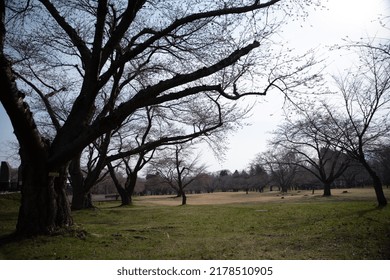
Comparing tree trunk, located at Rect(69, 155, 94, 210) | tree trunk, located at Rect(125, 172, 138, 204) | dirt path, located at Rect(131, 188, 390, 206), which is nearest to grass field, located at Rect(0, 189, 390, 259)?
tree trunk, located at Rect(69, 155, 94, 210)

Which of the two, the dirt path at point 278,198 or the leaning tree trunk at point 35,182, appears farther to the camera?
the dirt path at point 278,198

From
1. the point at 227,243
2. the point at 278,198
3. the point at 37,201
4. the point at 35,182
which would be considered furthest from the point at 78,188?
the point at 278,198

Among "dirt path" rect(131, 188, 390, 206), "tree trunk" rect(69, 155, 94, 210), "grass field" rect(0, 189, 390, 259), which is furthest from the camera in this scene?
"dirt path" rect(131, 188, 390, 206)

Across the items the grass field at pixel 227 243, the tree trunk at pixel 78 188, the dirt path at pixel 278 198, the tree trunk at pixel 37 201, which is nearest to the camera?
the grass field at pixel 227 243

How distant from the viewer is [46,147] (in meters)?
7.89

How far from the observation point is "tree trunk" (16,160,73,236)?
746 centimetres

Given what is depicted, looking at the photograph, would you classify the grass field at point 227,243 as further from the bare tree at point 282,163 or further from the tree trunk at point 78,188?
the bare tree at point 282,163

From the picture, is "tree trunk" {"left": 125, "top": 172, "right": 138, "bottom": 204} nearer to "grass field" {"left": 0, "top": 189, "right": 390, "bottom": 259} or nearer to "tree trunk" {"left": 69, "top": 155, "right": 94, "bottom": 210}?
"tree trunk" {"left": 69, "top": 155, "right": 94, "bottom": 210}

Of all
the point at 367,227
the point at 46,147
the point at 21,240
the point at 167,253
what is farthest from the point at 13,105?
the point at 367,227

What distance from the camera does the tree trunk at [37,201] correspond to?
7465 mm

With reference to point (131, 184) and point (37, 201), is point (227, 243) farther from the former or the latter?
point (131, 184)

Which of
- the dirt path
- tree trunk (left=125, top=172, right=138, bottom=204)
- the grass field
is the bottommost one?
the dirt path

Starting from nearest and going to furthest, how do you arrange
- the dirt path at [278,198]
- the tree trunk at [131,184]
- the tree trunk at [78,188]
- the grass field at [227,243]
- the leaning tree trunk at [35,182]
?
the grass field at [227,243]
the leaning tree trunk at [35,182]
the tree trunk at [78,188]
the tree trunk at [131,184]
the dirt path at [278,198]

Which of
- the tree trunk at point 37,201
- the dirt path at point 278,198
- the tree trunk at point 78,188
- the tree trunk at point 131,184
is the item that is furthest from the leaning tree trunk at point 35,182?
the dirt path at point 278,198
